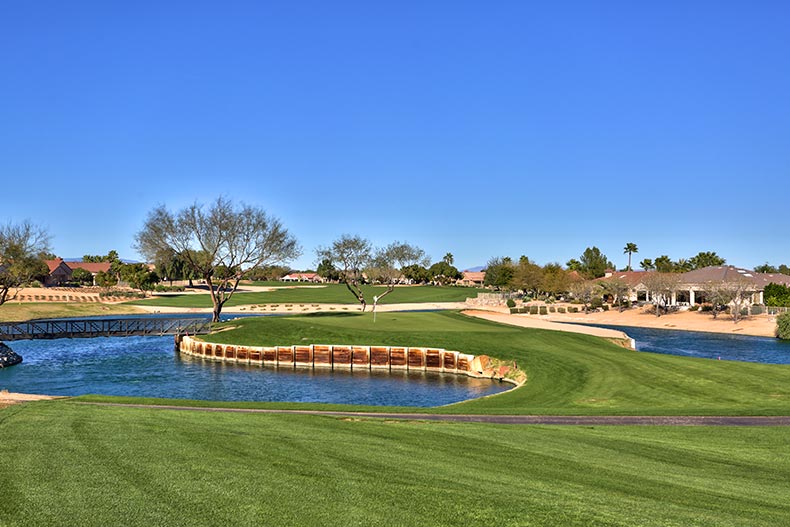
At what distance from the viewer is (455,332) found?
58.2 m

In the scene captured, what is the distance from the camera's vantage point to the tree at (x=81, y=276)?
189m

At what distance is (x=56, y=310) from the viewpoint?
396 ft

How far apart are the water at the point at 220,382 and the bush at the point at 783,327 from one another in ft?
169

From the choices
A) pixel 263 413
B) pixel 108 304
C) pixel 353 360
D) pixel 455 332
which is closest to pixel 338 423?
pixel 263 413

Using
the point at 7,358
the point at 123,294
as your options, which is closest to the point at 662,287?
the point at 7,358

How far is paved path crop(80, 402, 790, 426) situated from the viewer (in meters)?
22.7

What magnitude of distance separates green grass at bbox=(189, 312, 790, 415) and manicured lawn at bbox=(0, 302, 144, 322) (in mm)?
67732

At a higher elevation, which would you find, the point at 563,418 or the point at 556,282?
the point at 556,282

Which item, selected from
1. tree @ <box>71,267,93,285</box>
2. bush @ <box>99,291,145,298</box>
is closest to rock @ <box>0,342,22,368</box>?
bush @ <box>99,291,145,298</box>

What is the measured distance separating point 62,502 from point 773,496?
14.0 metres

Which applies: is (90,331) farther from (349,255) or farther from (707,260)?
(707,260)

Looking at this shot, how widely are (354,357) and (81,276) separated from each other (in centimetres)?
16231

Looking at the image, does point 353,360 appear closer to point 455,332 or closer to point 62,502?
point 455,332

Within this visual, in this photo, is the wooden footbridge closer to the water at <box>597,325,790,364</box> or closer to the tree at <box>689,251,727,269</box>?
the water at <box>597,325,790,364</box>
